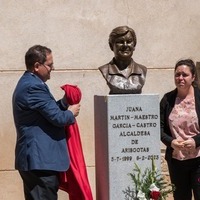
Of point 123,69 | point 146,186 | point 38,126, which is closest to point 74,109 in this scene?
point 38,126

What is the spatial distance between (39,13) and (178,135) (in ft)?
8.86

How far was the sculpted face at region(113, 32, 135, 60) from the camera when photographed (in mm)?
6324

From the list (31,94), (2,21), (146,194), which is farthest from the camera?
(2,21)

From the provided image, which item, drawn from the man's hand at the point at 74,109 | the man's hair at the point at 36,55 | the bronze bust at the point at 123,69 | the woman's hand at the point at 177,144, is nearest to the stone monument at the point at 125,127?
the bronze bust at the point at 123,69

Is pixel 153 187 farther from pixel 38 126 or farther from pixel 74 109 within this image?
pixel 38 126

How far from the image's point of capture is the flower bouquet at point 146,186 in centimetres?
611

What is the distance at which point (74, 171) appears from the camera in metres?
6.07

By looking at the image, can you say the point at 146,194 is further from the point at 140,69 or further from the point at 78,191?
the point at 140,69

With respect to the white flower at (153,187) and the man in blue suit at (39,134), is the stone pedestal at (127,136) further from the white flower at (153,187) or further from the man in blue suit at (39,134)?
the man in blue suit at (39,134)

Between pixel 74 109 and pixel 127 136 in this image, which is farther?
pixel 127 136

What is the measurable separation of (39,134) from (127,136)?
2.91ft

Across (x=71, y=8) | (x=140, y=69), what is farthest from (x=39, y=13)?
(x=140, y=69)

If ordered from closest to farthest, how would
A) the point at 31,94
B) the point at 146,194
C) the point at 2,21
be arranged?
the point at 31,94
the point at 146,194
the point at 2,21

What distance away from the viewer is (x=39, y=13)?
809 centimetres
